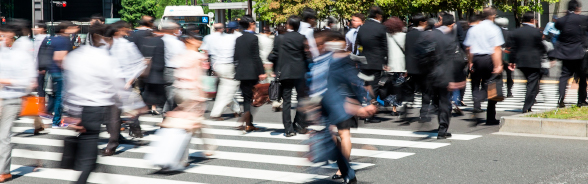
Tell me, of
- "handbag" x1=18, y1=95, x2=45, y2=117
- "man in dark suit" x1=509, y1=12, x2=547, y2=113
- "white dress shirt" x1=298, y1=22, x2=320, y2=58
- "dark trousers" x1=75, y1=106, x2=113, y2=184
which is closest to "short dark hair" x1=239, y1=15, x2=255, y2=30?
"white dress shirt" x1=298, y1=22, x2=320, y2=58

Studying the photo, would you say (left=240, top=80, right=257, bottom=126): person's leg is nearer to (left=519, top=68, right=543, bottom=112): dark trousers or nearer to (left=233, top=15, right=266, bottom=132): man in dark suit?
(left=233, top=15, right=266, bottom=132): man in dark suit

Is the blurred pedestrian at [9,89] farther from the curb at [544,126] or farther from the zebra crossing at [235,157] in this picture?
the curb at [544,126]

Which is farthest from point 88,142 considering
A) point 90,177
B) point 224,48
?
point 224,48

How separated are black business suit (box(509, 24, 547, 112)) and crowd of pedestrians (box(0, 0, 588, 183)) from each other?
2 centimetres

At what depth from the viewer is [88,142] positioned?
5438 millimetres

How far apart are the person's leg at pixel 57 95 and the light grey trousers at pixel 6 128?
3.37m

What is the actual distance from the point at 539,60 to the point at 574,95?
5410mm

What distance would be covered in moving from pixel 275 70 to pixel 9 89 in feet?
14.8

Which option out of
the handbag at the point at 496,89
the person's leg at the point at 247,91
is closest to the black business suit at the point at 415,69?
the handbag at the point at 496,89

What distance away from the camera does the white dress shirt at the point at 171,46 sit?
9.08 meters

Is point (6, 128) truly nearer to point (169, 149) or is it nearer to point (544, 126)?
point (169, 149)

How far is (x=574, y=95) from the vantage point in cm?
1531

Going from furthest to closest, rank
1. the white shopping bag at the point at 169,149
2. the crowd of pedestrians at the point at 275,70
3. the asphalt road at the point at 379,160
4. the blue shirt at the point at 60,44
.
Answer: the blue shirt at the point at 60,44 → the asphalt road at the point at 379,160 → the white shopping bag at the point at 169,149 → the crowd of pedestrians at the point at 275,70

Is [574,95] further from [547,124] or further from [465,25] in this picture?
[547,124]
